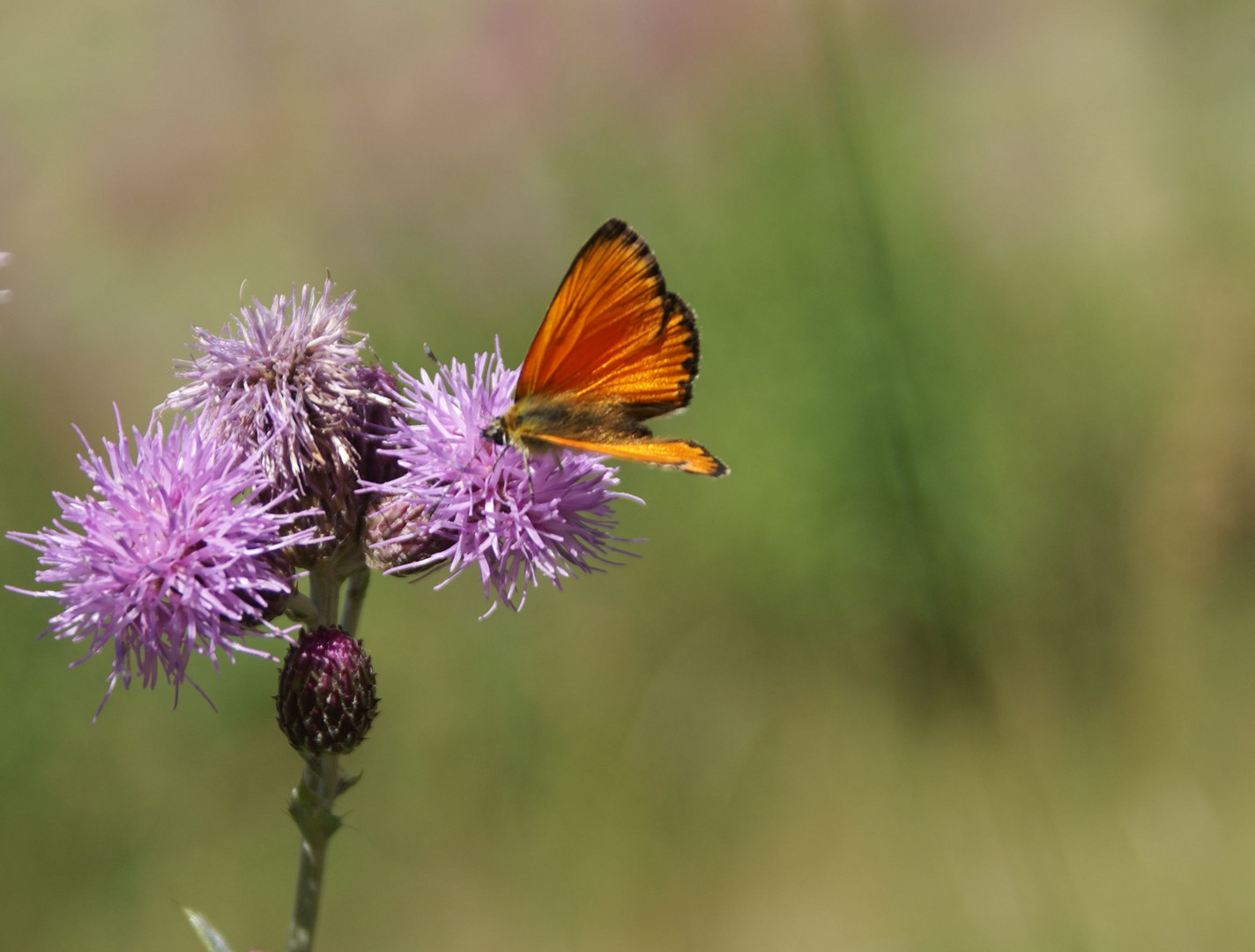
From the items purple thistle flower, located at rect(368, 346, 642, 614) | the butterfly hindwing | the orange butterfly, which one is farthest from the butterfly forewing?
the butterfly hindwing

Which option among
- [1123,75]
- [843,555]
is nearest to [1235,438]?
[843,555]

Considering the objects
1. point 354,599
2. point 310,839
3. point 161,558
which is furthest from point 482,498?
point 310,839

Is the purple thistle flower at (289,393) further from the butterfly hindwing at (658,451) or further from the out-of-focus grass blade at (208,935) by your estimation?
the out-of-focus grass blade at (208,935)

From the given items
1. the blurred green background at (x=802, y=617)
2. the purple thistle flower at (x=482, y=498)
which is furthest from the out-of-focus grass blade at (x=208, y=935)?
the blurred green background at (x=802, y=617)

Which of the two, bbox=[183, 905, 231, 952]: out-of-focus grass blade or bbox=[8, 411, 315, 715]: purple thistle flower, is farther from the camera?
bbox=[8, 411, 315, 715]: purple thistle flower

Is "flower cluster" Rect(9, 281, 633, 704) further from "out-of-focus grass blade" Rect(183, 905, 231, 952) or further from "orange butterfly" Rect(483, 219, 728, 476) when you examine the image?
"out-of-focus grass blade" Rect(183, 905, 231, 952)

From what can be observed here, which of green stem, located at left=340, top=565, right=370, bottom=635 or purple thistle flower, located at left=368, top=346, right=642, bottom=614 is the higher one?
purple thistle flower, located at left=368, top=346, right=642, bottom=614
